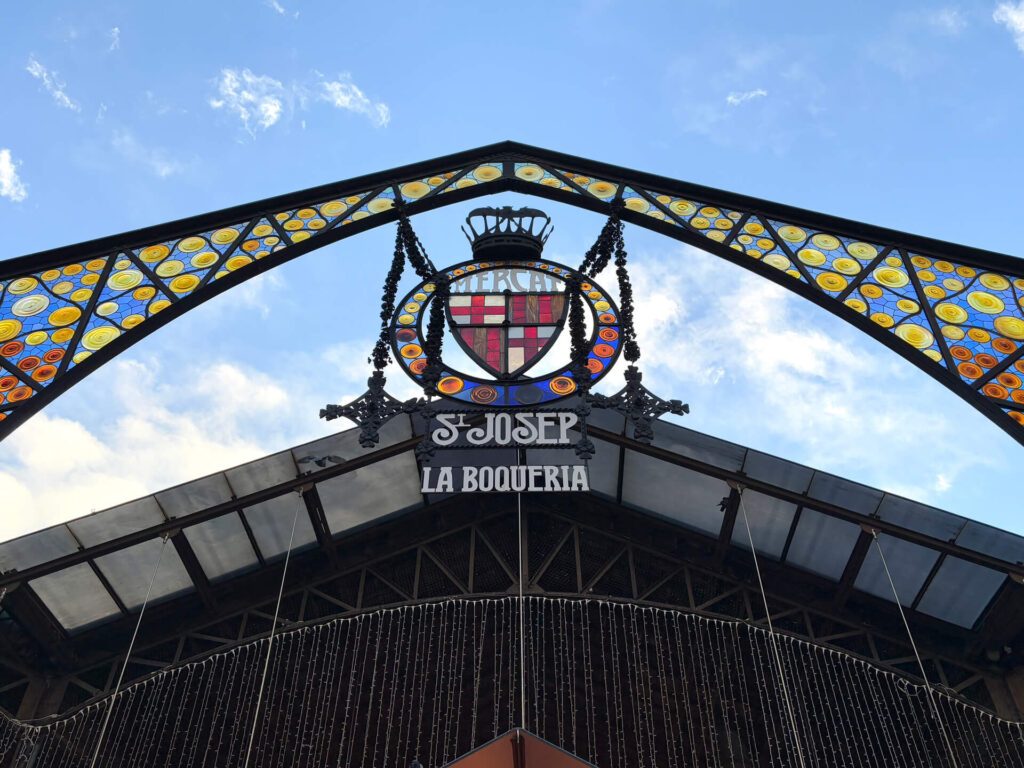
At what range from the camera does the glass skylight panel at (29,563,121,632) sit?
1256cm

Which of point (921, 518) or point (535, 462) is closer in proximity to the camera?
point (921, 518)

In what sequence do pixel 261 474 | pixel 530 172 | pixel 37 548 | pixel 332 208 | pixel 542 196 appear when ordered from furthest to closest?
pixel 261 474
pixel 37 548
pixel 530 172
pixel 542 196
pixel 332 208

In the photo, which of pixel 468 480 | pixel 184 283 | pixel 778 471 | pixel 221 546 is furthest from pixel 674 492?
pixel 184 283

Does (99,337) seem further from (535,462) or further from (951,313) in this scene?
(535,462)

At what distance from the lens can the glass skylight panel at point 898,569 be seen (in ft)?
41.0

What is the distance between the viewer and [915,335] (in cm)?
646

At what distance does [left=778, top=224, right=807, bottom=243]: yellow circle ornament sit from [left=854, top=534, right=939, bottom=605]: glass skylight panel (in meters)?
6.46

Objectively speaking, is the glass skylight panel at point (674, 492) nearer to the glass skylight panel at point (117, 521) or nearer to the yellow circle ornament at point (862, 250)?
the yellow circle ornament at point (862, 250)

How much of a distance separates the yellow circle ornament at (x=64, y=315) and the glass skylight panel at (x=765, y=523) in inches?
368

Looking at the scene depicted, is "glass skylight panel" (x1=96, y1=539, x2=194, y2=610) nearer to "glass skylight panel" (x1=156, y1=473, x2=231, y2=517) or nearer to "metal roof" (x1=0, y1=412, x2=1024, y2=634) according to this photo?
"metal roof" (x1=0, y1=412, x2=1024, y2=634)

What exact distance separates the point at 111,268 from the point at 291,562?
7901mm

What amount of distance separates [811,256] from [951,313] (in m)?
1.20

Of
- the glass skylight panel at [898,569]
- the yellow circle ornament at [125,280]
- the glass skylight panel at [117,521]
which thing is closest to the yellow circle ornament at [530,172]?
the yellow circle ornament at [125,280]

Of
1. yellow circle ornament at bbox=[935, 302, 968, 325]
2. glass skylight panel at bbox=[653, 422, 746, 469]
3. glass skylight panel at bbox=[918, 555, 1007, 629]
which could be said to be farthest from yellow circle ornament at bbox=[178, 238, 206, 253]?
glass skylight panel at bbox=[918, 555, 1007, 629]
